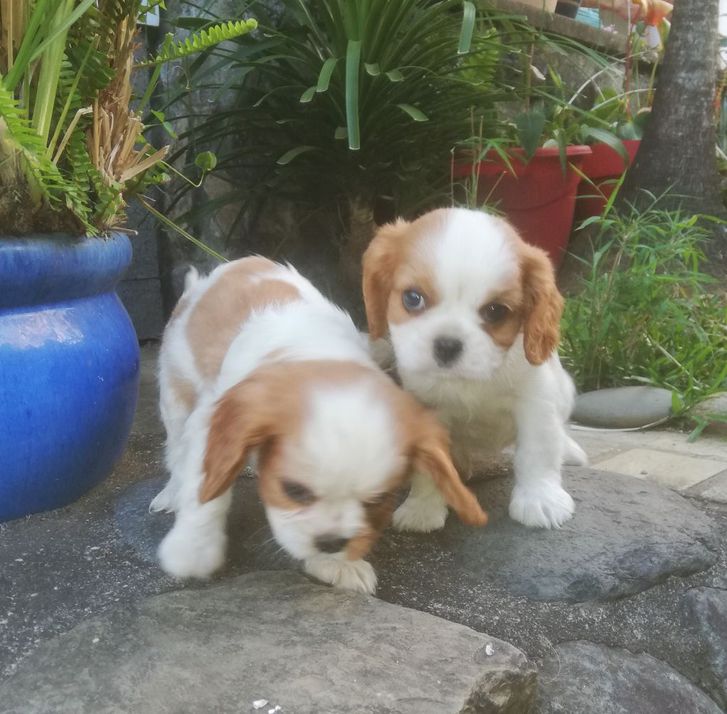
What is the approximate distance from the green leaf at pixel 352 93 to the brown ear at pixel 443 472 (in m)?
1.62

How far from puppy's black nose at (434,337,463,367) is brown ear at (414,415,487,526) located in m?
0.28

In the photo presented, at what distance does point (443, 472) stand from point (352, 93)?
1.91 meters

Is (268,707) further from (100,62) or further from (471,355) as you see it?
(100,62)

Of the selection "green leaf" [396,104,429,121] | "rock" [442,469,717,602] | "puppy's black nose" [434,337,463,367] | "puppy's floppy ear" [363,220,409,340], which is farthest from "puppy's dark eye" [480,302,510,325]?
"green leaf" [396,104,429,121]

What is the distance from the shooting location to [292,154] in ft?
12.1

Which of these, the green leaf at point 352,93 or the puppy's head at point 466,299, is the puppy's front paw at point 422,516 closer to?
the puppy's head at point 466,299

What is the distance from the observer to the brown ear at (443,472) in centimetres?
171

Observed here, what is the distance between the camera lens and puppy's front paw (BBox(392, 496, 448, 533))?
2.19 metres

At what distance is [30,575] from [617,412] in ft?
7.82

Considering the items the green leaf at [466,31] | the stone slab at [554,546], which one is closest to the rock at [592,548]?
the stone slab at [554,546]

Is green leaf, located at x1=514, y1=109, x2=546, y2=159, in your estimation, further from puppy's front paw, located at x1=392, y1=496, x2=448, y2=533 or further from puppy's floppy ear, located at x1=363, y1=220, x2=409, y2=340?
puppy's front paw, located at x1=392, y1=496, x2=448, y2=533

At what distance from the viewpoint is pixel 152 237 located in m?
4.66

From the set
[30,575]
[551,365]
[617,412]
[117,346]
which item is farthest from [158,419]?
[617,412]

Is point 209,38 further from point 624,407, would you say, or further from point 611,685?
point 624,407
